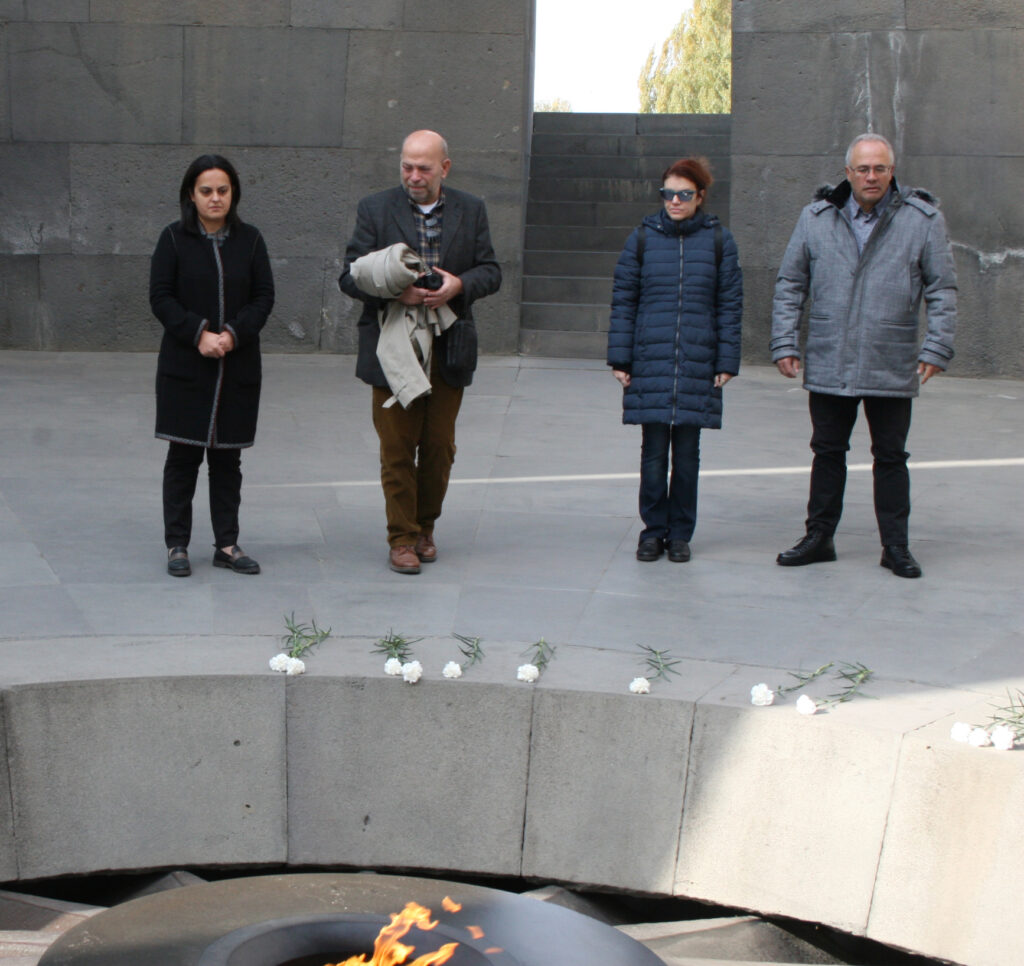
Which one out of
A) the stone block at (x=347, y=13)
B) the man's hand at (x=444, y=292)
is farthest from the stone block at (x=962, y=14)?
the man's hand at (x=444, y=292)

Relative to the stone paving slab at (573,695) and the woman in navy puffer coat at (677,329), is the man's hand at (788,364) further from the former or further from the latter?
the stone paving slab at (573,695)

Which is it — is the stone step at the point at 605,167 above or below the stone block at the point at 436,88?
below

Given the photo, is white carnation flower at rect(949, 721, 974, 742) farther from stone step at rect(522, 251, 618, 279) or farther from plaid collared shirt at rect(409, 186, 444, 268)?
stone step at rect(522, 251, 618, 279)

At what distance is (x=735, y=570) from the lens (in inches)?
228

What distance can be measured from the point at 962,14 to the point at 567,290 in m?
4.10

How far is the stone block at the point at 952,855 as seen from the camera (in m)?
3.78

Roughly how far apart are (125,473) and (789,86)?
732 centimetres

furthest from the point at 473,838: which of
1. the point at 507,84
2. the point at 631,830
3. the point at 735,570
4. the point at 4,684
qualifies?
the point at 507,84

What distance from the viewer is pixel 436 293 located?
539 centimetres

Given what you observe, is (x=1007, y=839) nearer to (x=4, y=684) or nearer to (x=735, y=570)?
(x=735, y=570)

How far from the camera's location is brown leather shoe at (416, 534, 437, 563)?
229 inches

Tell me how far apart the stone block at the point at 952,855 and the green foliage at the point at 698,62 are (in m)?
29.9

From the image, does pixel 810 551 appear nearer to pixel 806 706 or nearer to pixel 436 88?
pixel 806 706

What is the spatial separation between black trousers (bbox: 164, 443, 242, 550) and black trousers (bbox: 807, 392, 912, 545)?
2445mm
